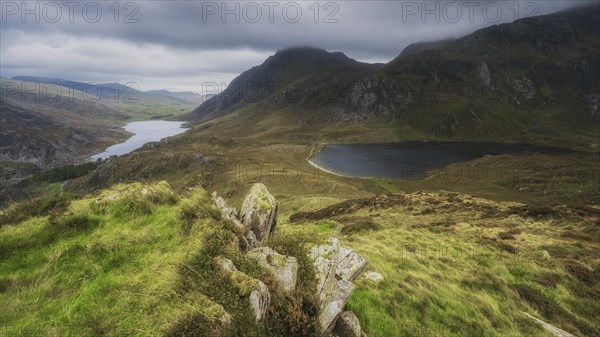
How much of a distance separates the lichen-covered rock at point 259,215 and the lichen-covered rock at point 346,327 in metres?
4.05

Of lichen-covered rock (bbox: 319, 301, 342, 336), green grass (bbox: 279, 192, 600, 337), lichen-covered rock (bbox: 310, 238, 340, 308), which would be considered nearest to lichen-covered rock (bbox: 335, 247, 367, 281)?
green grass (bbox: 279, 192, 600, 337)

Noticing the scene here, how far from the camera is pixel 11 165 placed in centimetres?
18738

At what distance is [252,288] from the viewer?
25.3ft

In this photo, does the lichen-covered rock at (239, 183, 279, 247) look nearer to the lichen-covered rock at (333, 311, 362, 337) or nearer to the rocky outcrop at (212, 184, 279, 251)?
the rocky outcrop at (212, 184, 279, 251)

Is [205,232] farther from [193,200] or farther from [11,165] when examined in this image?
[11,165]

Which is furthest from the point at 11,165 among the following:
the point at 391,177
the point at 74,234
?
the point at 74,234

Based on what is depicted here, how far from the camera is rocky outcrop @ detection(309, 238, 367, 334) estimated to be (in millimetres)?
9258

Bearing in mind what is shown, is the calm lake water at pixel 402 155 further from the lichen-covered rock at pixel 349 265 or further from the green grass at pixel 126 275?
the green grass at pixel 126 275

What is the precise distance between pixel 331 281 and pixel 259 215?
4160 millimetres

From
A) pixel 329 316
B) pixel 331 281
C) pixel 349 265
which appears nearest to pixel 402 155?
pixel 349 265

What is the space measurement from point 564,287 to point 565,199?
180 feet

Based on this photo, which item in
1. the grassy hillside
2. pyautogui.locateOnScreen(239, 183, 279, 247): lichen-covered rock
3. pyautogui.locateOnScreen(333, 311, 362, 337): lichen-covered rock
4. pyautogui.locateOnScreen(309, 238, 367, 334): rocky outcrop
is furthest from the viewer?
pyautogui.locateOnScreen(239, 183, 279, 247): lichen-covered rock

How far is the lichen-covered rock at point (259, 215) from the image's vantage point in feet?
42.7

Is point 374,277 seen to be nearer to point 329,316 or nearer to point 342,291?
point 342,291
